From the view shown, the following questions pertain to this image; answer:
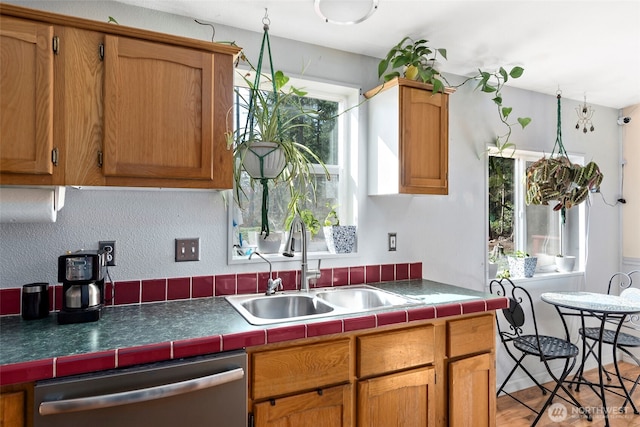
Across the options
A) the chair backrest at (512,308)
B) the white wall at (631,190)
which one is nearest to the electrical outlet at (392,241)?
the chair backrest at (512,308)

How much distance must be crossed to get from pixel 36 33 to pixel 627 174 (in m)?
4.47

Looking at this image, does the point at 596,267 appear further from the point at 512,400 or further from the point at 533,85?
the point at 533,85

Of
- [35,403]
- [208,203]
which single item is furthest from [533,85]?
[35,403]

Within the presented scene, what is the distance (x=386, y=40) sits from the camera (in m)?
2.21

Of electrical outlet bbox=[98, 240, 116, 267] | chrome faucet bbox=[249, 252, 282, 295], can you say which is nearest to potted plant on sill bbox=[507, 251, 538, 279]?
chrome faucet bbox=[249, 252, 282, 295]

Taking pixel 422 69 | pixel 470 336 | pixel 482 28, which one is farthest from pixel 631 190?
pixel 470 336

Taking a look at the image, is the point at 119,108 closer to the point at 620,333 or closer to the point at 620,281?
the point at 620,333

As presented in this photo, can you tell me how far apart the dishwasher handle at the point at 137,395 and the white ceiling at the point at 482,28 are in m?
1.64

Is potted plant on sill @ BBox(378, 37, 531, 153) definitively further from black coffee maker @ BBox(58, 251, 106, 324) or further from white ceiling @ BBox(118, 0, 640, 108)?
black coffee maker @ BBox(58, 251, 106, 324)

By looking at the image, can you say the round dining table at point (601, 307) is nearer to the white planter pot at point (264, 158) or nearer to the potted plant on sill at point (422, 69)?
the potted plant on sill at point (422, 69)

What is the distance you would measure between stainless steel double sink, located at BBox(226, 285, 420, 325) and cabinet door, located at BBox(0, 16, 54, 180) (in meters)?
0.98

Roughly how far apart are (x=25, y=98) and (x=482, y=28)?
2.17m

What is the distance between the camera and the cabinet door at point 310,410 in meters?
1.38

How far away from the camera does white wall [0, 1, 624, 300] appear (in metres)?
1.70
